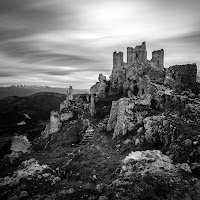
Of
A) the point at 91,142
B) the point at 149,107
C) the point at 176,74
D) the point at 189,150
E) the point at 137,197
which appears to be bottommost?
the point at 91,142

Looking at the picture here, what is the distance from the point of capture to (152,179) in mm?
18859

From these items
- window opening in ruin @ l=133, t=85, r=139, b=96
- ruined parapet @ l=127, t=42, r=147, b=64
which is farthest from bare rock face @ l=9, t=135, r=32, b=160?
ruined parapet @ l=127, t=42, r=147, b=64

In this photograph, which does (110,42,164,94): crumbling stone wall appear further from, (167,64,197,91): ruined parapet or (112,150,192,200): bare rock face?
(112,150,192,200): bare rock face

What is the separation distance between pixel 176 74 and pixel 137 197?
43563 millimetres

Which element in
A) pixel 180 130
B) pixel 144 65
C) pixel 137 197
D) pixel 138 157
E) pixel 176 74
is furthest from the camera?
pixel 144 65

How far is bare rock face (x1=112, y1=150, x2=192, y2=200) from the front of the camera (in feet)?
56.5

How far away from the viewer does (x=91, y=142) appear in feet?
132

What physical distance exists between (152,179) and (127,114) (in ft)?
65.0

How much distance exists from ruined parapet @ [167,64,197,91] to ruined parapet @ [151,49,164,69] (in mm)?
17665

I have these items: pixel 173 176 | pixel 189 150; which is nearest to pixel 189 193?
pixel 173 176

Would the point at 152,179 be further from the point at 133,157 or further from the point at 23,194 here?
the point at 23,194

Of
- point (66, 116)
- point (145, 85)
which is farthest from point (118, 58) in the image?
point (66, 116)

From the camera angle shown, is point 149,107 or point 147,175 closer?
point 147,175

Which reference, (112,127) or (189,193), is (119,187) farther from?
(112,127)
